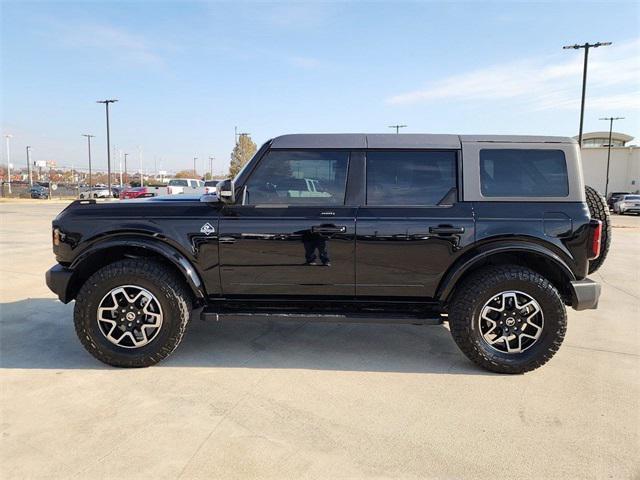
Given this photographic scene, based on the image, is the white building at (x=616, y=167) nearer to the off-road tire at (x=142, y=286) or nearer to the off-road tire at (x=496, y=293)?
the off-road tire at (x=496, y=293)

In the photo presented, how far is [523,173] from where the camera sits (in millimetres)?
3621

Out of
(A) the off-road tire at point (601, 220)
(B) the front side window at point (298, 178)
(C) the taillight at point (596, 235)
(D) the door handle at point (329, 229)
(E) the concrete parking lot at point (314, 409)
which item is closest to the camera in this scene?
(E) the concrete parking lot at point (314, 409)

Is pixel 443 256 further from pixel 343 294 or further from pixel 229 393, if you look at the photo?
pixel 229 393

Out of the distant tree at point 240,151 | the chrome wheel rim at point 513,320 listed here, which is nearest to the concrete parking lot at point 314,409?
the chrome wheel rim at point 513,320

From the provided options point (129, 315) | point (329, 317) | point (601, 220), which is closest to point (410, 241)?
point (329, 317)

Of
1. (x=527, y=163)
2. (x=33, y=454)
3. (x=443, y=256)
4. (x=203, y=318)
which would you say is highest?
(x=527, y=163)

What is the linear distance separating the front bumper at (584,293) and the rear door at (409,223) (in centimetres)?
91

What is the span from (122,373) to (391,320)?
7.14 feet

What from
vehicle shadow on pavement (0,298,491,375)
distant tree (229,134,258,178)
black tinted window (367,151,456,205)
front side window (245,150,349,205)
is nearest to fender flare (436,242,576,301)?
black tinted window (367,151,456,205)

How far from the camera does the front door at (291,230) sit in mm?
3574

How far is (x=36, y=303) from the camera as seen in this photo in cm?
531

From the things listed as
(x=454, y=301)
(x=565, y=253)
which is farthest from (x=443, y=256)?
(x=565, y=253)

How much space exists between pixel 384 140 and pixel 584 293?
2.02 m

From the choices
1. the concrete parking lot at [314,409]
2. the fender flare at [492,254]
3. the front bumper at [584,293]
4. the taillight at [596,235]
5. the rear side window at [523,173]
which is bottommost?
the concrete parking lot at [314,409]
